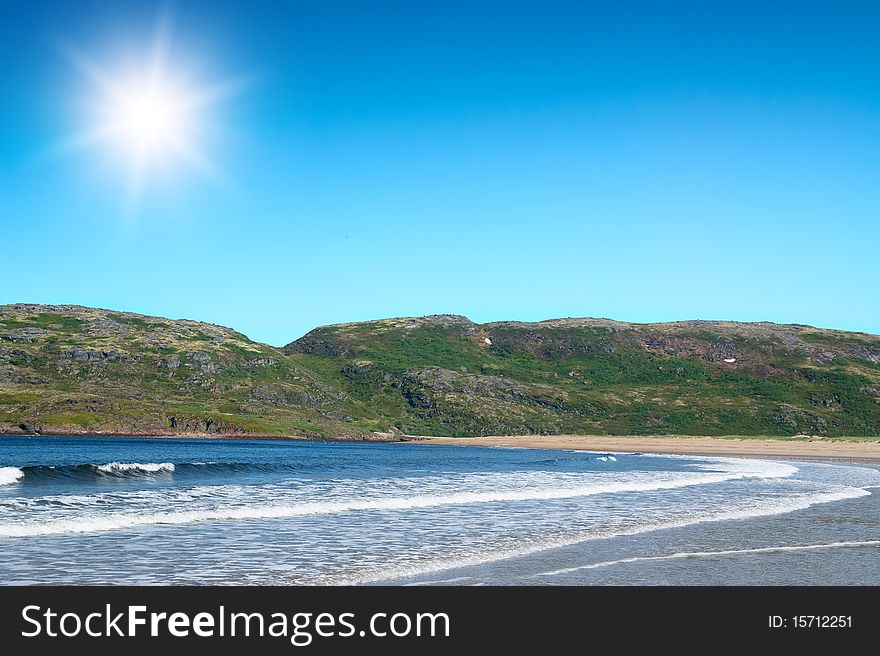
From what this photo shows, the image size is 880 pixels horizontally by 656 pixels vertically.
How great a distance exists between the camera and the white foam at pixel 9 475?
40537 millimetres

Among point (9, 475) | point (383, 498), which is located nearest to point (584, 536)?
point (383, 498)

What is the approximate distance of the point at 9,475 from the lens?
Result: 140ft

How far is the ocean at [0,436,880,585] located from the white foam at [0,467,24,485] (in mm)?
312

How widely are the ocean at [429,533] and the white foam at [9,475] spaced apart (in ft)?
1.02

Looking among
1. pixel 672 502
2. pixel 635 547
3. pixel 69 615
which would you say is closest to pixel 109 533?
pixel 69 615

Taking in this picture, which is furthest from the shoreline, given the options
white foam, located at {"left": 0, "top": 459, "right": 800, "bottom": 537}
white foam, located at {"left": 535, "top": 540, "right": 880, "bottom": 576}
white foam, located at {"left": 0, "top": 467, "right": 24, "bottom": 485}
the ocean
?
white foam, located at {"left": 0, "top": 467, "right": 24, "bottom": 485}

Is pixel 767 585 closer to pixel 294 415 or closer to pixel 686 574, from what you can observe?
pixel 686 574

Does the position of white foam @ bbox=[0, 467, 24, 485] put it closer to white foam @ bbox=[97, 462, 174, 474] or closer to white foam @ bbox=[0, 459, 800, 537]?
white foam @ bbox=[97, 462, 174, 474]

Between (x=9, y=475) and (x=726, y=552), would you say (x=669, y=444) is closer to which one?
(x=9, y=475)

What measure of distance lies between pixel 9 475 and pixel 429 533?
31705 mm

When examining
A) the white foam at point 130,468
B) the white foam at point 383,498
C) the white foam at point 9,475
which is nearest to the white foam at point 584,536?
the white foam at point 383,498

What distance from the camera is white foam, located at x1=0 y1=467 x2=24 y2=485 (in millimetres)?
40537

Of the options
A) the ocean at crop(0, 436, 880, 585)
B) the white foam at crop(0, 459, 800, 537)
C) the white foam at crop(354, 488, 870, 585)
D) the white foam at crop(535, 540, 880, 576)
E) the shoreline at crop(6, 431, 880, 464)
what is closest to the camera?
the ocean at crop(0, 436, 880, 585)

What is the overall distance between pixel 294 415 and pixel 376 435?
19.7m
